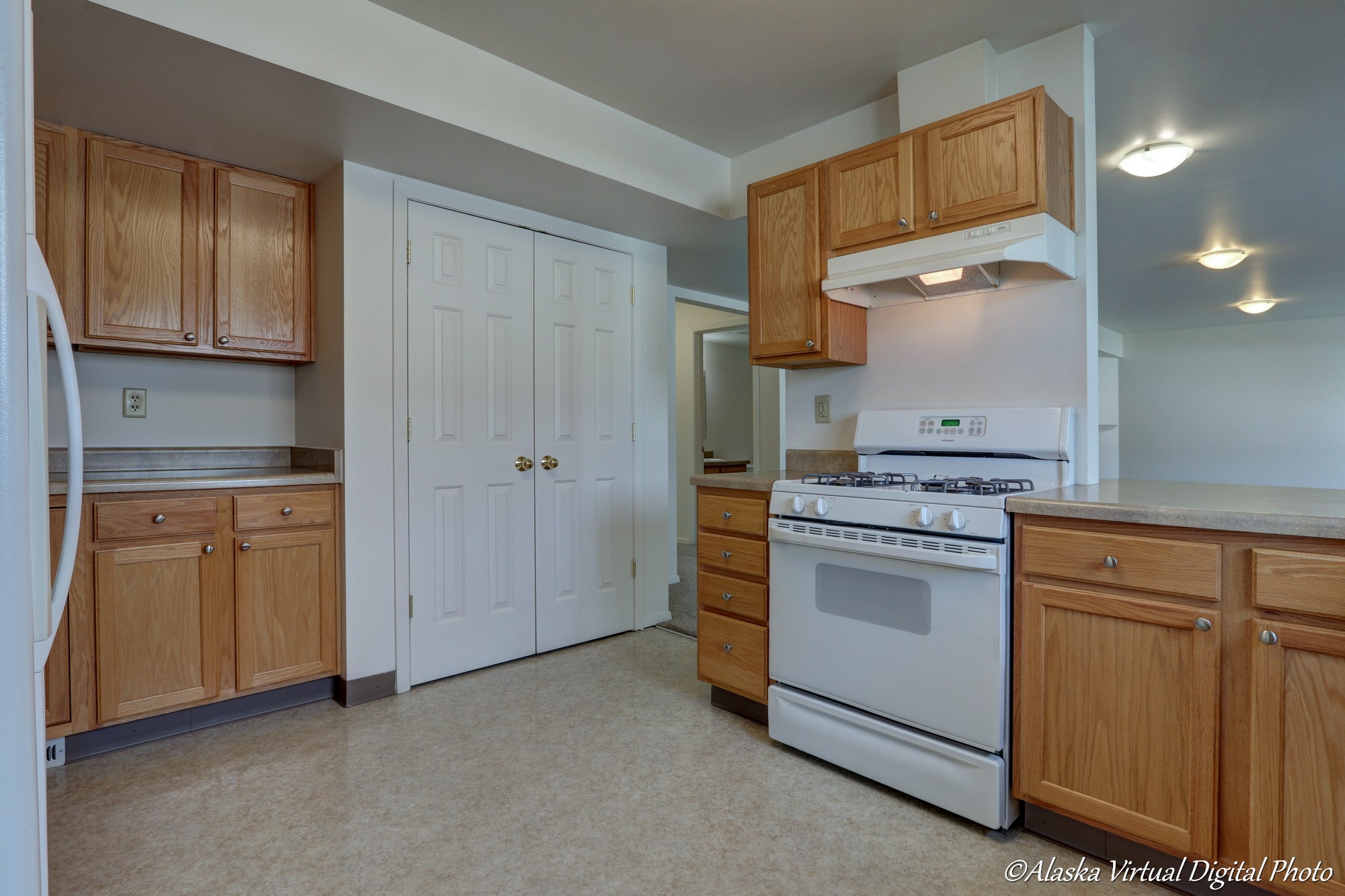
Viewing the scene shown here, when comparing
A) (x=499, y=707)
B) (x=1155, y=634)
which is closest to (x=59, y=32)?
(x=499, y=707)

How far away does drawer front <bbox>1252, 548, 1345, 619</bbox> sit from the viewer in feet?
4.33

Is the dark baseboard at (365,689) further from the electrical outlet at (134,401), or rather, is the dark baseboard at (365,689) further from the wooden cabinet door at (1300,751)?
the wooden cabinet door at (1300,751)

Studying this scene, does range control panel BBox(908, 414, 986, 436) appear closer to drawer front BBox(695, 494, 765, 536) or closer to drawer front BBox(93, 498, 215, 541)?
drawer front BBox(695, 494, 765, 536)

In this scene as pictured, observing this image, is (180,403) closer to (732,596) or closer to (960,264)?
(732,596)

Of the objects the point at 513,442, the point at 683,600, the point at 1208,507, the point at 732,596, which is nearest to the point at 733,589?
the point at 732,596

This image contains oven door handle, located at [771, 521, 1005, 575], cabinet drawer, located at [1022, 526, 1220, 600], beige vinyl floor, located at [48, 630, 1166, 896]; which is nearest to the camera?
cabinet drawer, located at [1022, 526, 1220, 600]

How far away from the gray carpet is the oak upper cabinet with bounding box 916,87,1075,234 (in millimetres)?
2442

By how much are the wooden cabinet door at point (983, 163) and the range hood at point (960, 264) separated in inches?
2.6

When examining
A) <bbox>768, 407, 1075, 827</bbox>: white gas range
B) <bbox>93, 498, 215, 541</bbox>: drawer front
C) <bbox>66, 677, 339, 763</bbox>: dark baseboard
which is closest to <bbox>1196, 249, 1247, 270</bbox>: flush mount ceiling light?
<bbox>768, 407, 1075, 827</bbox>: white gas range

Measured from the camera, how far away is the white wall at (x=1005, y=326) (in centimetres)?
227

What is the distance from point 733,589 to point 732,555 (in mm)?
132

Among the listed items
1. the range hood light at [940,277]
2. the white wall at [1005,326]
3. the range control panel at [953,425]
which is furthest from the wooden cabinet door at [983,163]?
the range control panel at [953,425]

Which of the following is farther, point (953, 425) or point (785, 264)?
point (785, 264)

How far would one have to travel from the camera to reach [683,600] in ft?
14.5
